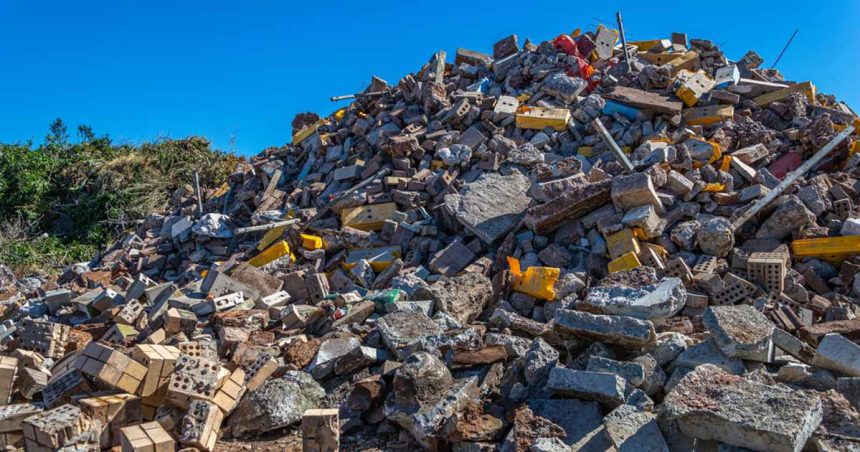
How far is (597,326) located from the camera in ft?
15.6

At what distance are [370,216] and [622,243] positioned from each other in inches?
147

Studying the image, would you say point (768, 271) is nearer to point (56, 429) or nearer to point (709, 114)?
point (709, 114)

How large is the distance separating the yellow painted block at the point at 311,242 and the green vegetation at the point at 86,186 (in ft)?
25.0

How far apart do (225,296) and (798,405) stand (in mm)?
5797

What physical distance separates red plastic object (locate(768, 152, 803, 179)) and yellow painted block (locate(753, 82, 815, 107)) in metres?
1.63

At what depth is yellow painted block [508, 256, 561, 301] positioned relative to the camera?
6.70 m

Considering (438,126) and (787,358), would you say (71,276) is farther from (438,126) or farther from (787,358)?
(787,358)

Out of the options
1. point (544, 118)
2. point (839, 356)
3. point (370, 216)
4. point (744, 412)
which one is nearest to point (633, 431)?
point (744, 412)

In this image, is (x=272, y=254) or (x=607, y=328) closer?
(x=607, y=328)

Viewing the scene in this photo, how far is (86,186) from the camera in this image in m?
16.3

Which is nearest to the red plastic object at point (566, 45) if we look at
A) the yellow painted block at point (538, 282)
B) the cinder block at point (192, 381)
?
the yellow painted block at point (538, 282)

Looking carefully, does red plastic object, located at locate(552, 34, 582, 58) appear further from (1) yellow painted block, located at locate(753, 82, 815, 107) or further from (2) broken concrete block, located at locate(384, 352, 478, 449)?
(2) broken concrete block, located at locate(384, 352, 478, 449)

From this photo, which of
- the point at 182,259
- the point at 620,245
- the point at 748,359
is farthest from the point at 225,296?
the point at 748,359

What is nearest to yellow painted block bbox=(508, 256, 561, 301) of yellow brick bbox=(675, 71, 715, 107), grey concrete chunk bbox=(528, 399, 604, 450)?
grey concrete chunk bbox=(528, 399, 604, 450)
